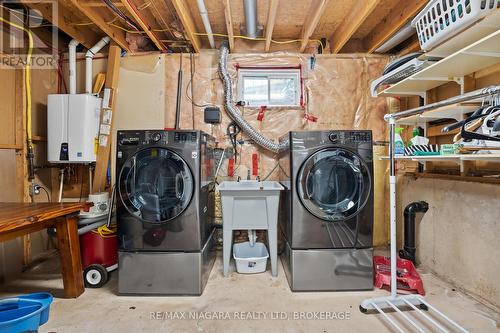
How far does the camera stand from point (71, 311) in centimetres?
182

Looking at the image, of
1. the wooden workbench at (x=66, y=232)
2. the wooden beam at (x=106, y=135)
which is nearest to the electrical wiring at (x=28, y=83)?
the wooden beam at (x=106, y=135)

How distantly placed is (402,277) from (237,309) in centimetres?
128

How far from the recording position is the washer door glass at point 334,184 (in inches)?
79.8

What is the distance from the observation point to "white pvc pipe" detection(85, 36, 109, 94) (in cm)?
282

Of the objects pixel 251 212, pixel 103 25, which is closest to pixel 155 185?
pixel 251 212

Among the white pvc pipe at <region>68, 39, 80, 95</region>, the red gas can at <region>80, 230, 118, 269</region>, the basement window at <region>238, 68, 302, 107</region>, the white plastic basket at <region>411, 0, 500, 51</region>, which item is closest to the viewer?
the white plastic basket at <region>411, 0, 500, 51</region>

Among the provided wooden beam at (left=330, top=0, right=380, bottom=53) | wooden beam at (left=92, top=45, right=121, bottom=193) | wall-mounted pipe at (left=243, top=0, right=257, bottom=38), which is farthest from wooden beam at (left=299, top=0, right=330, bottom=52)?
wooden beam at (left=92, top=45, right=121, bottom=193)

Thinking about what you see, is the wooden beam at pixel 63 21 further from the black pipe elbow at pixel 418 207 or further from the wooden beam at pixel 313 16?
the black pipe elbow at pixel 418 207

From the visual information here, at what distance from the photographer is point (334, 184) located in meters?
2.10

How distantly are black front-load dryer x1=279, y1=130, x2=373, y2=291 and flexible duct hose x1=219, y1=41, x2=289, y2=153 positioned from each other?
754 mm

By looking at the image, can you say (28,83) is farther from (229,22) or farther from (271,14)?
(271,14)

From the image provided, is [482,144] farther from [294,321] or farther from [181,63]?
[181,63]

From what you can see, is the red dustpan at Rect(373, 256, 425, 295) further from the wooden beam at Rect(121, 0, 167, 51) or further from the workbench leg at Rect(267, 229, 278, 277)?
the wooden beam at Rect(121, 0, 167, 51)

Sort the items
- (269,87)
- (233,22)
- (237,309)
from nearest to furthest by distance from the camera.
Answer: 1. (237,309)
2. (233,22)
3. (269,87)
